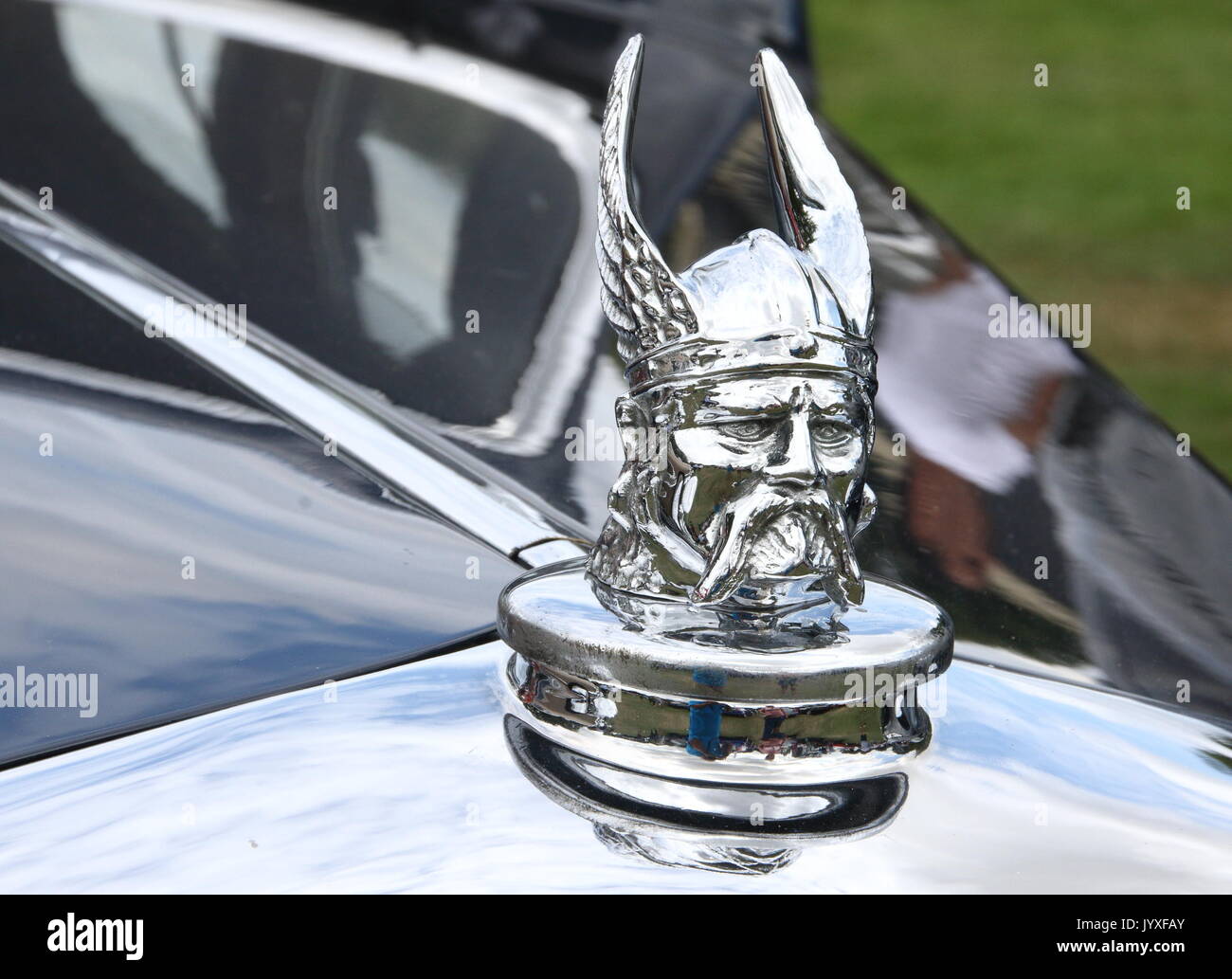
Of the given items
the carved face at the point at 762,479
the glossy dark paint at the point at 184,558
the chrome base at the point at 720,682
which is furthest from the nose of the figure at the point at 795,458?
the glossy dark paint at the point at 184,558

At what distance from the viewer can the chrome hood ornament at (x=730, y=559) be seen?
102 cm

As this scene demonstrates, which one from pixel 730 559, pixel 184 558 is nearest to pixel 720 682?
pixel 730 559

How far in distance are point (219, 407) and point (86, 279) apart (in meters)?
0.24

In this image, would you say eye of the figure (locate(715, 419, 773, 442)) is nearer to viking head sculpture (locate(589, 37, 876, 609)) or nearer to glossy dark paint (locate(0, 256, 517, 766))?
viking head sculpture (locate(589, 37, 876, 609))

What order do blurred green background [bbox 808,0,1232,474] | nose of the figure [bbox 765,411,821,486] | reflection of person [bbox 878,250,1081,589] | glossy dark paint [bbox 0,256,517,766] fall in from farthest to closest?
blurred green background [bbox 808,0,1232,474]
reflection of person [bbox 878,250,1081,589]
glossy dark paint [bbox 0,256,517,766]
nose of the figure [bbox 765,411,821,486]

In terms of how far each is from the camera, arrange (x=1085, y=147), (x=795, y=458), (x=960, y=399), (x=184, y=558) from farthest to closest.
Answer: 1. (x=1085, y=147)
2. (x=960, y=399)
3. (x=184, y=558)
4. (x=795, y=458)

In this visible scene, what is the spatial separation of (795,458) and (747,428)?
38 mm

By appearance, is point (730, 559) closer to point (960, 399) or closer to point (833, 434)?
point (833, 434)

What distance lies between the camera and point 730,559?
1.01m

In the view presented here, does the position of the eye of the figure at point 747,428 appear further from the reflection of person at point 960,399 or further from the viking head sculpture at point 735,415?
the reflection of person at point 960,399

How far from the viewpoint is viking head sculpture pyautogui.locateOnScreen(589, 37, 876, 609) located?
3.33 ft

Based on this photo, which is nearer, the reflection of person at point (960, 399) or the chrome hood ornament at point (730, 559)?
the chrome hood ornament at point (730, 559)

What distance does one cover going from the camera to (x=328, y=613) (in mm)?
1188

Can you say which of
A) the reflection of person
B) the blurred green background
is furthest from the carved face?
the blurred green background
